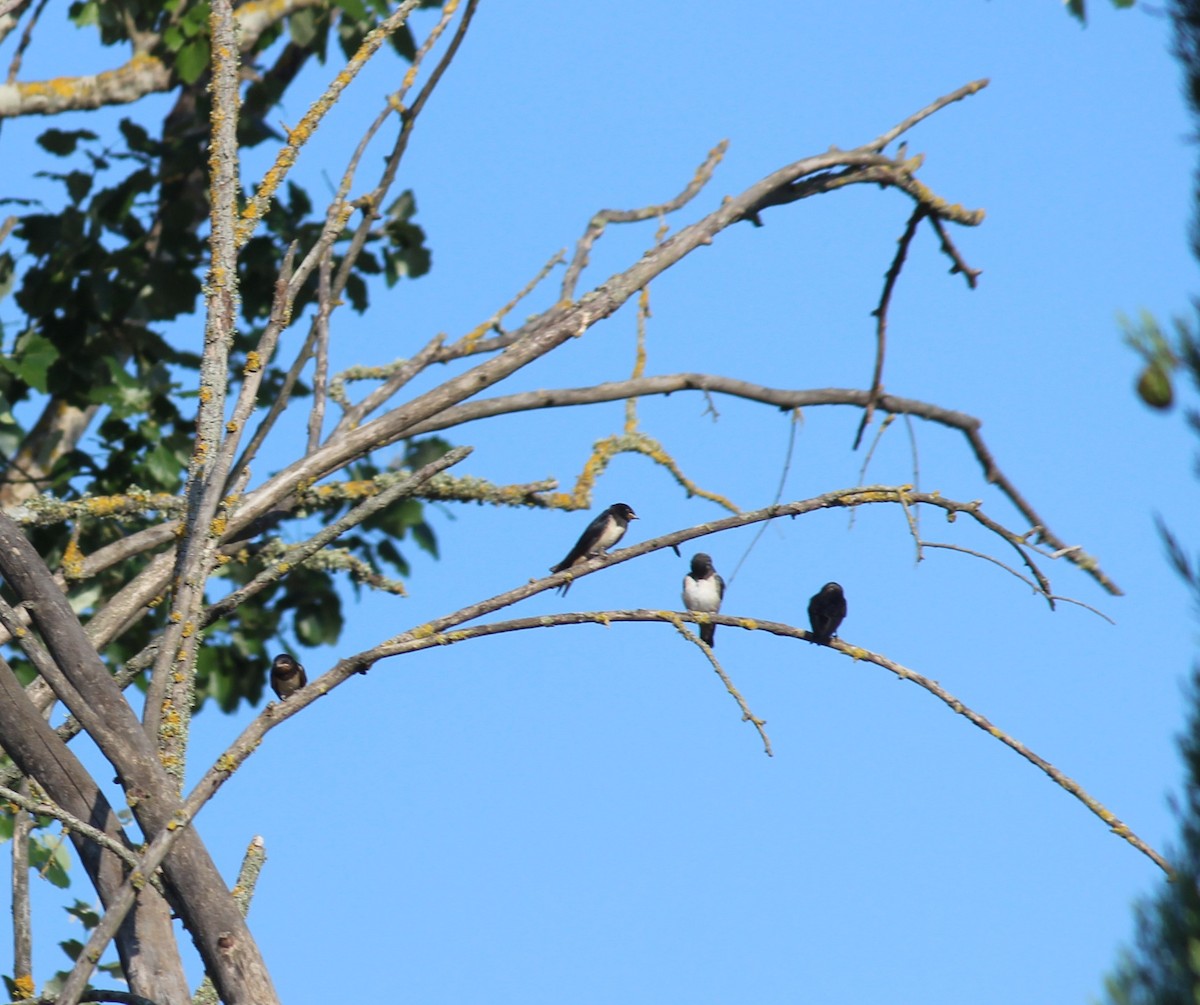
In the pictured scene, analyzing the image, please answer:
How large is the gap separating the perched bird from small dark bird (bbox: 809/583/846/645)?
1.31 m

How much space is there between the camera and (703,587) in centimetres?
913

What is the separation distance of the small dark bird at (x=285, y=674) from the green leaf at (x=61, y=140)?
9.68 ft

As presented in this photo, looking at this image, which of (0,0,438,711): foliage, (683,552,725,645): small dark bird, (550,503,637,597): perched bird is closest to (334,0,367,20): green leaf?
(0,0,438,711): foliage

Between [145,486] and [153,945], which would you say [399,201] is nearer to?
[145,486]

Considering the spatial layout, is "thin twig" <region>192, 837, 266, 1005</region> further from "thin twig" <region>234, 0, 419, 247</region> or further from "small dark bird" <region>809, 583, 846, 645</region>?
"small dark bird" <region>809, 583, 846, 645</region>

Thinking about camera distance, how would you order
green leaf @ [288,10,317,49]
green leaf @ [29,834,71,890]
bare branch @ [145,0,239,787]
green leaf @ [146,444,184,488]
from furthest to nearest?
green leaf @ [288,10,317,49]
green leaf @ [146,444,184,488]
green leaf @ [29,834,71,890]
bare branch @ [145,0,239,787]

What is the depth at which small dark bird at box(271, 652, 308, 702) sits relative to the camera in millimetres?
7828

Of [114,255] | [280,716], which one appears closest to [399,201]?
[114,255]

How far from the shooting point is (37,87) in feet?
26.0

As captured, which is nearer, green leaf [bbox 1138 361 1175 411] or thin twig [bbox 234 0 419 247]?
green leaf [bbox 1138 361 1175 411]

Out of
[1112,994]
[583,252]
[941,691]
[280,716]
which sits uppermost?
[583,252]

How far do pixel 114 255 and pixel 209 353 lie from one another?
404cm

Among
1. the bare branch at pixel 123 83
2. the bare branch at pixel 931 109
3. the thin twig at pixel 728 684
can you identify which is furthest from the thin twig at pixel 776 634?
the bare branch at pixel 123 83

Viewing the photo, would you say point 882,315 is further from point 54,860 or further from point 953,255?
point 54,860
